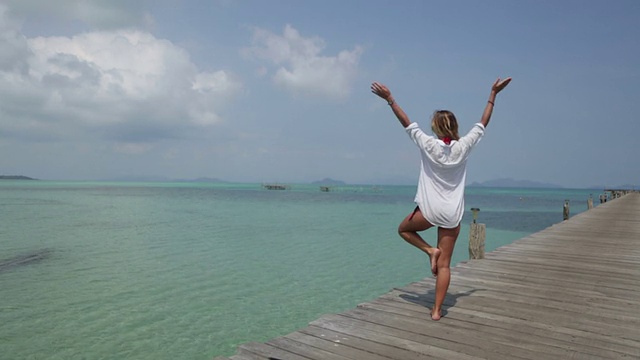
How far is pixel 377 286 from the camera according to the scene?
11141 millimetres

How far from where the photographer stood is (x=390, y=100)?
4047mm

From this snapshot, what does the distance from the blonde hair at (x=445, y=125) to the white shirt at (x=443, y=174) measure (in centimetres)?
9

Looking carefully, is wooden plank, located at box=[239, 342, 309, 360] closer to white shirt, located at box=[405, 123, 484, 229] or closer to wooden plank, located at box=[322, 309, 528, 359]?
wooden plank, located at box=[322, 309, 528, 359]

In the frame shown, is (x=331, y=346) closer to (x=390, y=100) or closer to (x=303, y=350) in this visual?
(x=303, y=350)

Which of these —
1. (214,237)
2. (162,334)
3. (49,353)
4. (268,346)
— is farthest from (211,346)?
(214,237)

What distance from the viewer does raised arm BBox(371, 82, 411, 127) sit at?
13.2 feet

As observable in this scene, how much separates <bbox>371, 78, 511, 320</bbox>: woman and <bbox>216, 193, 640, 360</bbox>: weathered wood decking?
0.52 m

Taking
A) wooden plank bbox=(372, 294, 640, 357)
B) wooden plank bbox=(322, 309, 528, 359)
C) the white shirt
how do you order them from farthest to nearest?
the white shirt → wooden plank bbox=(372, 294, 640, 357) → wooden plank bbox=(322, 309, 528, 359)

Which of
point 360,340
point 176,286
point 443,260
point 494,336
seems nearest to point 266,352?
point 360,340

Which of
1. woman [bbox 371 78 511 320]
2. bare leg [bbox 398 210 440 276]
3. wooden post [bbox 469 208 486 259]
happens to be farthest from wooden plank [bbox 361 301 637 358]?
wooden post [bbox 469 208 486 259]

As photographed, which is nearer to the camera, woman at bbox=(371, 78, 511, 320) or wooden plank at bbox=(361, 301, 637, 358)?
wooden plank at bbox=(361, 301, 637, 358)

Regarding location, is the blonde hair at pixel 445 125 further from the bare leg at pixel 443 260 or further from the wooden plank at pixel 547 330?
the wooden plank at pixel 547 330

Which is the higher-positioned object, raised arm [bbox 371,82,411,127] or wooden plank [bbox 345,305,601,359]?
raised arm [bbox 371,82,411,127]

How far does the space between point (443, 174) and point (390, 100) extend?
3.05 feet
